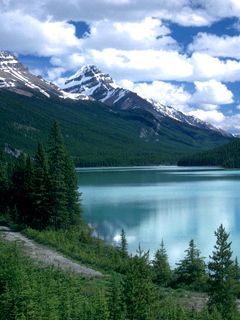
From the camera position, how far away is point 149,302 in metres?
29.7

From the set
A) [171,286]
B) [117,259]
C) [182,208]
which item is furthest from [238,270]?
[182,208]

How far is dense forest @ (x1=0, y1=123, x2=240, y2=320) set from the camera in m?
28.2

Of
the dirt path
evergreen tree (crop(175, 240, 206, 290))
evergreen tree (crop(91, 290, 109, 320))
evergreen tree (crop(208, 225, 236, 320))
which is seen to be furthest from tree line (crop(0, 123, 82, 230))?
evergreen tree (crop(91, 290, 109, 320))

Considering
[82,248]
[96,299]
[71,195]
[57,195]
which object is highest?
[57,195]

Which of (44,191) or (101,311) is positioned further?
(44,191)

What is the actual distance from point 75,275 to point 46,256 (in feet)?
29.1

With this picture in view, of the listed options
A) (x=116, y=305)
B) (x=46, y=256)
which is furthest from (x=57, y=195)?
(x=116, y=305)

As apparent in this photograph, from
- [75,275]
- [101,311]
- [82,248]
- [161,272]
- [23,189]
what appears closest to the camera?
[101,311]

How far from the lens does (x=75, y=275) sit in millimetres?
43625

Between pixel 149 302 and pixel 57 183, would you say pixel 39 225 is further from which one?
pixel 149 302

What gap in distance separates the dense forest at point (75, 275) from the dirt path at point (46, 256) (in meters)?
1.30

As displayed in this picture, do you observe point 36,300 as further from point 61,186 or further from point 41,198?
point 61,186

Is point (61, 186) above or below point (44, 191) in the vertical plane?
above

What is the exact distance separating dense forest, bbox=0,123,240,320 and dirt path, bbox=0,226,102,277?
1302mm
